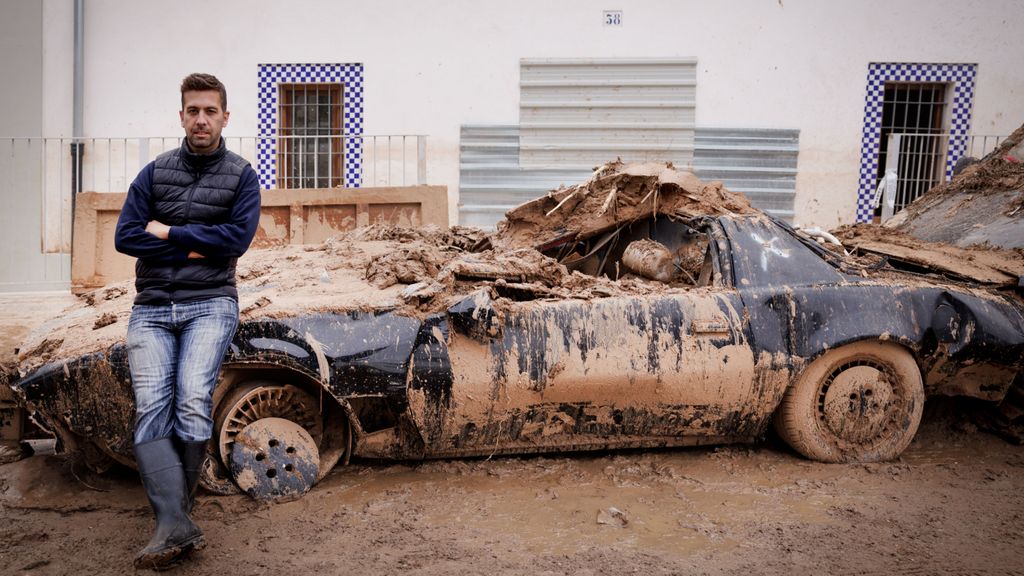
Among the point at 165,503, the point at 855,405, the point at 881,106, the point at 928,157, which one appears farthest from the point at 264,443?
the point at 928,157

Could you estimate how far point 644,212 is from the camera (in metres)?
4.93

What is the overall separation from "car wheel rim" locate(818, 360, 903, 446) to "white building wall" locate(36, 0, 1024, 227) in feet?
24.3

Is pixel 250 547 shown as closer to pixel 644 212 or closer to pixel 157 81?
pixel 644 212

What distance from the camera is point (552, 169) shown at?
1116cm

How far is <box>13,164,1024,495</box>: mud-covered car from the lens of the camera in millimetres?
3711

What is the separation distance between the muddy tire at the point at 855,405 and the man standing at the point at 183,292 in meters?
2.97

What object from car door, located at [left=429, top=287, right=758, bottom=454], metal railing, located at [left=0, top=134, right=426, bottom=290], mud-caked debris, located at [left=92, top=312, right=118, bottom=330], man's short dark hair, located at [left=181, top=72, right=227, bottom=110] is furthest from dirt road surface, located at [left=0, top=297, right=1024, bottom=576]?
metal railing, located at [left=0, top=134, right=426, bottom=290]

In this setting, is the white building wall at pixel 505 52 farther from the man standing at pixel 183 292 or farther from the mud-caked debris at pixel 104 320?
the man standing at pixel 183 292

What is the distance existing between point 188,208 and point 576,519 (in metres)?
2.19

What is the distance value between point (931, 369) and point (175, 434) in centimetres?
397

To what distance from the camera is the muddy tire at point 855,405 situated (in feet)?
14.0

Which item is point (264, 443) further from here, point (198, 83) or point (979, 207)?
point (979, 207)

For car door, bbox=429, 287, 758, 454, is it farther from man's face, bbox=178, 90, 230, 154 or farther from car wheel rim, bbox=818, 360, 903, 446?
man's face, bbox=178, 90, 230, 154

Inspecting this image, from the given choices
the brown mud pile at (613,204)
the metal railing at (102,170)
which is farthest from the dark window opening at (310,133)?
the brown mud pile at (613,204)
